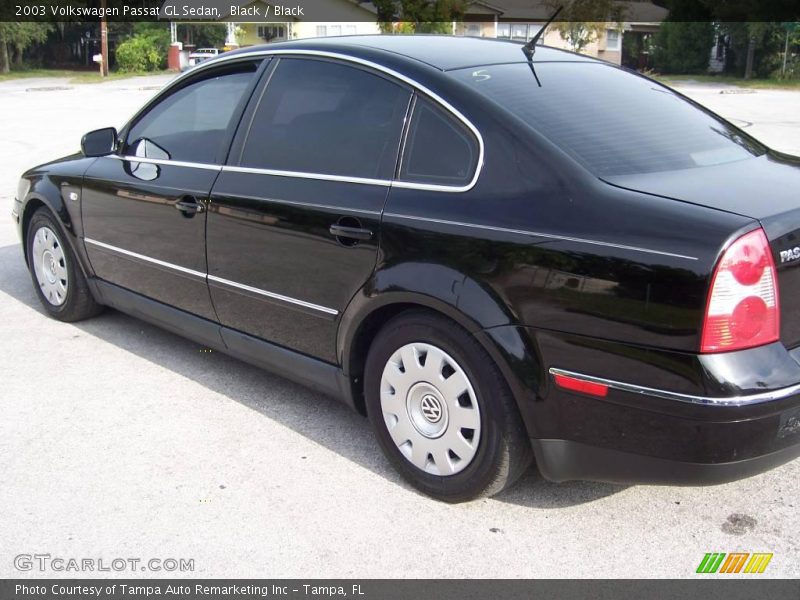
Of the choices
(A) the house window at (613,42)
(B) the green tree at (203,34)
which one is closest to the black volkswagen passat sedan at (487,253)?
(A) the house window at (613,42)

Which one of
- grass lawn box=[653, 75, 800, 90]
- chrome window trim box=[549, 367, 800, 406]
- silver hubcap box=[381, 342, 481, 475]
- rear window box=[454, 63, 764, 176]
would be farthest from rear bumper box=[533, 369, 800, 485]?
grass lawn box=[653, 75, 800, 90]

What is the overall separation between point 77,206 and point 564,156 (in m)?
3.30

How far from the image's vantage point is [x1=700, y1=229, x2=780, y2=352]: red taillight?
2.60 metres

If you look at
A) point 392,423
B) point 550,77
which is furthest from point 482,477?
point 550,77

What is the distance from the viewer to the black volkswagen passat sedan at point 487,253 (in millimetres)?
2684

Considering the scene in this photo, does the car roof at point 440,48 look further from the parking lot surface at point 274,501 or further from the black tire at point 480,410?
the parking lot surface at point 274,501

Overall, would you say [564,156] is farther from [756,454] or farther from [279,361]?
[279,361]

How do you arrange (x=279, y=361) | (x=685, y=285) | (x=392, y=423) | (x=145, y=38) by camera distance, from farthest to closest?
1. (x=145, y=38)
2. (x=279, y=361)
3. (x=392, y=423)
4. (x=685, y=285)

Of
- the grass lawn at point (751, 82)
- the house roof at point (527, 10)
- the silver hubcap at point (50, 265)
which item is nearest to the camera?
the silver hubcap at point (50, 265)

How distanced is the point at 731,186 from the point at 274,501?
6.85 ft

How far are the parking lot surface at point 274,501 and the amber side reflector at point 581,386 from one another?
63 cm

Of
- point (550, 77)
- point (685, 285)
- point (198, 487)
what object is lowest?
point (198, 487)

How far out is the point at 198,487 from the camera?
3553mm

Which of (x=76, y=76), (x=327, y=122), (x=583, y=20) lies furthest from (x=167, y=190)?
(x=76, y=76)
